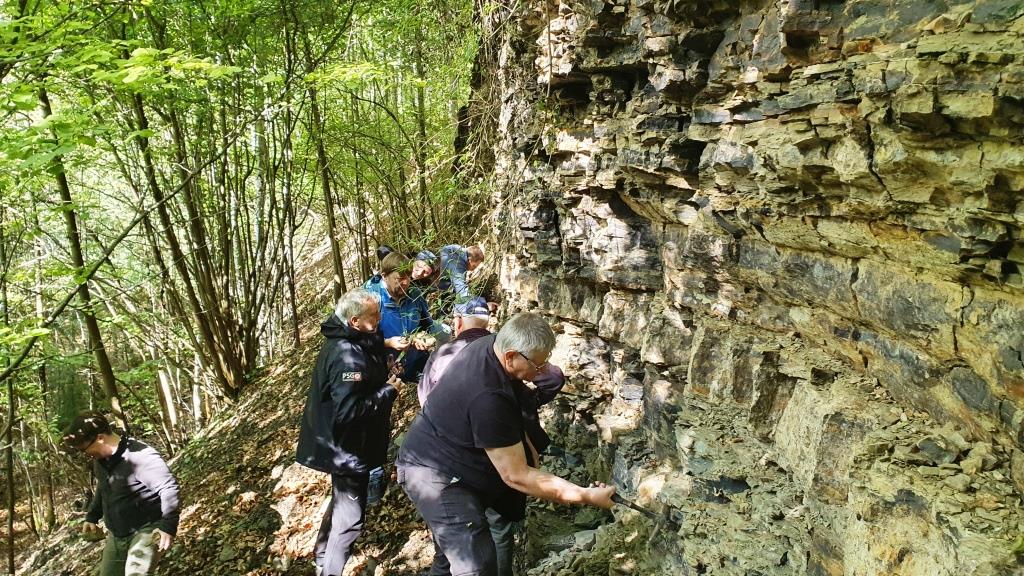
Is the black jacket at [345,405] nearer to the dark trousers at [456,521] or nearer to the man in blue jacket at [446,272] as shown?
the dark trousers at [456,521]

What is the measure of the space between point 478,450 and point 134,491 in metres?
2.91

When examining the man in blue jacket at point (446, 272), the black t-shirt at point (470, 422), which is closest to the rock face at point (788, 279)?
the man in blue jacket at point (446, 272)

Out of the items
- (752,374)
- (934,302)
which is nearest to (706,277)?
(752,374)

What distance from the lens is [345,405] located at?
405 cm

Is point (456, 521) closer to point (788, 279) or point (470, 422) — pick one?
point (470, 422)

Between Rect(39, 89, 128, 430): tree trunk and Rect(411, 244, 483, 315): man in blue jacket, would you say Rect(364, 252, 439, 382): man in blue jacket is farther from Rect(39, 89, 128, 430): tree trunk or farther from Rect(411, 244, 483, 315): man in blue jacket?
Rect(39, 89, 128, 430): tree trunk

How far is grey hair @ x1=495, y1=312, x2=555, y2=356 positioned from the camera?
3.05m

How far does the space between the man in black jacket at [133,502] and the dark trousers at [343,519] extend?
123 cm

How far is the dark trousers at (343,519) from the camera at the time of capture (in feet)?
13.8

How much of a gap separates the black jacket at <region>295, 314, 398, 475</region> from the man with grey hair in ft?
2.66

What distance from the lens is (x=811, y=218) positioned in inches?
117

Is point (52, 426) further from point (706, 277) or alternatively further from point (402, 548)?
point (706, 277)

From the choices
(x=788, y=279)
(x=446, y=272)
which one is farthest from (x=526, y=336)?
(x=446, y=272)

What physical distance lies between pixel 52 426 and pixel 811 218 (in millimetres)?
14277
